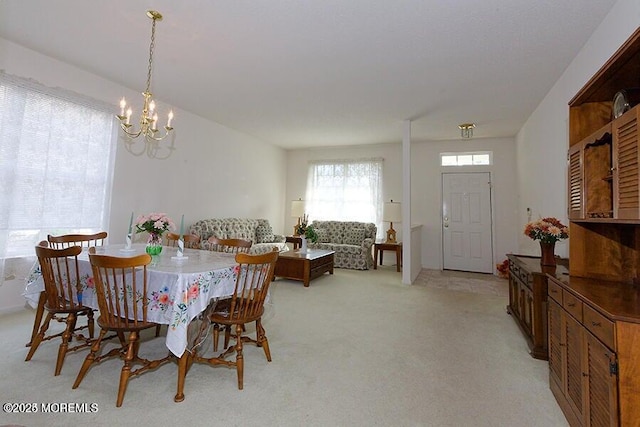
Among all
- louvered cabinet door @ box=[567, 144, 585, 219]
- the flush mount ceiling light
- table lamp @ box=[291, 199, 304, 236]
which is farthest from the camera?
table lamp @ box=[291, 199, 304, 236]

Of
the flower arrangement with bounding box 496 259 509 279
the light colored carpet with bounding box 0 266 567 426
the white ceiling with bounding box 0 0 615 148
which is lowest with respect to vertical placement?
the light colored carpet with bounding box 0 266 567 426

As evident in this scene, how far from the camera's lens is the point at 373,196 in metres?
6.58

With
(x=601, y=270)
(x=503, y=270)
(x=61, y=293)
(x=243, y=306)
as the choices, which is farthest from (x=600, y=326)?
(x=503, y=270)

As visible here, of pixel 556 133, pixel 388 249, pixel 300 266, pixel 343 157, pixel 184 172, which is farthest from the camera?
pixel 343 157

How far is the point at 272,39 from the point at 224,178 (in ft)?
11.1

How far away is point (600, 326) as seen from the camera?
1218 mm

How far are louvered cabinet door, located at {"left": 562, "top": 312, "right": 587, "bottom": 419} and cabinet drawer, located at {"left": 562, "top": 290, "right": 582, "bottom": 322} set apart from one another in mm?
33

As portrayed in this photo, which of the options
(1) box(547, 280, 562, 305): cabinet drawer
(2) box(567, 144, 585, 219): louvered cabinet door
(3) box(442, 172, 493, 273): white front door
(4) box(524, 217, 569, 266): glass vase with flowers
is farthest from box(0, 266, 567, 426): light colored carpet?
(3) box(442, 172, 493, 273): white front door

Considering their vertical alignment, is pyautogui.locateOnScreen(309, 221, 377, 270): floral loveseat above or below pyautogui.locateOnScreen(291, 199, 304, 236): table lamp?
below

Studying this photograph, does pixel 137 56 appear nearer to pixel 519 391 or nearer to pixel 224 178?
pixel 224 178

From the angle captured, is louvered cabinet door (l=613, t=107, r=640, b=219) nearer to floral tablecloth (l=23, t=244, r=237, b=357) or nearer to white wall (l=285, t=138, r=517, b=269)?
floral tablecloth (l=23, t=244, r=237, b=357)

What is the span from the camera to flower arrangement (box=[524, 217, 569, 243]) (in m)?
2.47

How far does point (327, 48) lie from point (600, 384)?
2.97 meters

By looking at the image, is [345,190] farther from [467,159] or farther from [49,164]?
[49,164]
